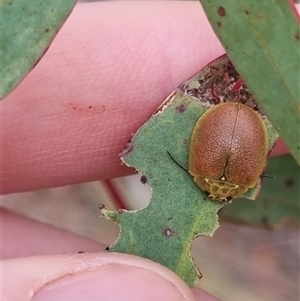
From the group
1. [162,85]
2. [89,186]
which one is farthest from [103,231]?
[162,85]

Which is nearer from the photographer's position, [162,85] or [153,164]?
[153,164]

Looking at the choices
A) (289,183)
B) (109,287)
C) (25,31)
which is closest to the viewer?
(25,31)

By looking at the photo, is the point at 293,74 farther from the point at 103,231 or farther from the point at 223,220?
the point at 103,231

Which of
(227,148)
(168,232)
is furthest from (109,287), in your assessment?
(227,148)

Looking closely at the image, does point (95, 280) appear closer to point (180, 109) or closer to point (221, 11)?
point (180, 109)

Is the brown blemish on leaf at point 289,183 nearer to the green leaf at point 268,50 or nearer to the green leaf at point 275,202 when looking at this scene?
the green leaf at point 275,202

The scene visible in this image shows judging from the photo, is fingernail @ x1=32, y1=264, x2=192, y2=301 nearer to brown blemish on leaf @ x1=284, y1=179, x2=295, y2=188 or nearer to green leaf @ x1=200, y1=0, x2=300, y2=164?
green leaf @ x1=200, y1=0, x2=300, y2=164

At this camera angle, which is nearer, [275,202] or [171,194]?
[171,194]
